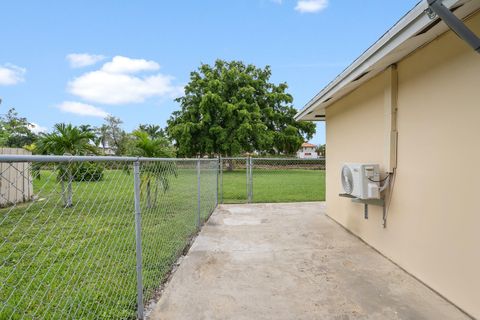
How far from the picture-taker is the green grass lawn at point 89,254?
2404 mm

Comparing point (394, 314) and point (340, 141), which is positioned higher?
point (340, 141)

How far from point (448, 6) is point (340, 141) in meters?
3.95

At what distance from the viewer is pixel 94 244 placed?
4.08 metres

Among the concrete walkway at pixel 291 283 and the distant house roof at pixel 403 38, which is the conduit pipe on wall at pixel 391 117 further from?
the concrete walkway at pixel 291 283

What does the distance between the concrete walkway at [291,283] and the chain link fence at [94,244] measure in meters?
0.33

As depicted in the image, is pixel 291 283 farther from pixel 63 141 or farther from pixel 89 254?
pixel 63 141

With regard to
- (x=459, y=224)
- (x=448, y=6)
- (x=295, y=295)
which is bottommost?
(x=295, y=295)

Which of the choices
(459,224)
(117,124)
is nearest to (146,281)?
(459,224)

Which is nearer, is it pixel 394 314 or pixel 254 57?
pixel 394 314

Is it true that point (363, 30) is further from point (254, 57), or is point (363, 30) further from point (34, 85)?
point (254, 57)

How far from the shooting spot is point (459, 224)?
9.02ft

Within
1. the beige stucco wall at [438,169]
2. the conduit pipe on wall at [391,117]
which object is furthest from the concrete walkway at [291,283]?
the conduit pipe on wall at [391,117]

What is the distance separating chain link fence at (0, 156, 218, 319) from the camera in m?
2.02

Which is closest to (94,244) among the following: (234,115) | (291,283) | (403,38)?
(291,283)
